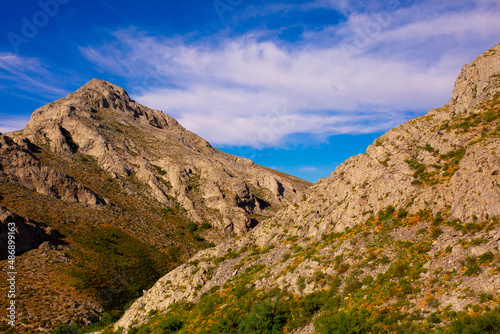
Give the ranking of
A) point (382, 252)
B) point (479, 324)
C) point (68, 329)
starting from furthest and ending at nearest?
1. point (68, 329)
2. point (382, 252)
3. point (479, 324)

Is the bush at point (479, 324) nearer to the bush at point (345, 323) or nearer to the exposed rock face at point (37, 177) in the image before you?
the bush at point (345, 323)

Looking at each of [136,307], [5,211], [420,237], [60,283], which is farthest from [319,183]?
[5,211]

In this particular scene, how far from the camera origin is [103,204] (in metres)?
74.2

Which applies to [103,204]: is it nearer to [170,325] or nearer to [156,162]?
[156,162]

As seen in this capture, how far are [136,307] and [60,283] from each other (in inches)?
850

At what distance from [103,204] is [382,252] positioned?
235 feet

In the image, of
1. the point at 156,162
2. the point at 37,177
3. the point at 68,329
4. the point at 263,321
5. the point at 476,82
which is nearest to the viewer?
the point at 263,321

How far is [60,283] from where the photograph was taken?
150ft

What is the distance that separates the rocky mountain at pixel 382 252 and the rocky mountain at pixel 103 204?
9447 millimetres

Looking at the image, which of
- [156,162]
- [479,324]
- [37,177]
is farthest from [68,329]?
[156,162]

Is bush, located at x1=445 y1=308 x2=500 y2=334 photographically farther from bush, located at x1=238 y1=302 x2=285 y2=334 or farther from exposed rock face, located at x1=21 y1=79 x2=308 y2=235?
exposed rock face, located at x1=21 y1=79 x2=308 y2=235

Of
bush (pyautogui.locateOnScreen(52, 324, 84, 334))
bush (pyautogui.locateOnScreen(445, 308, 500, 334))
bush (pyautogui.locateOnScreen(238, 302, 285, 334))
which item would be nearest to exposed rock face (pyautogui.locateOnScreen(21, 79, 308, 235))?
bush (pyautogui.locateOnScreen(52, 324, 84, 334))

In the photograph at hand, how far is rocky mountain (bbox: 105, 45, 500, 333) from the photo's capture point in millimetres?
16031

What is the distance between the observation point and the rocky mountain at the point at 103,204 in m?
47.3
